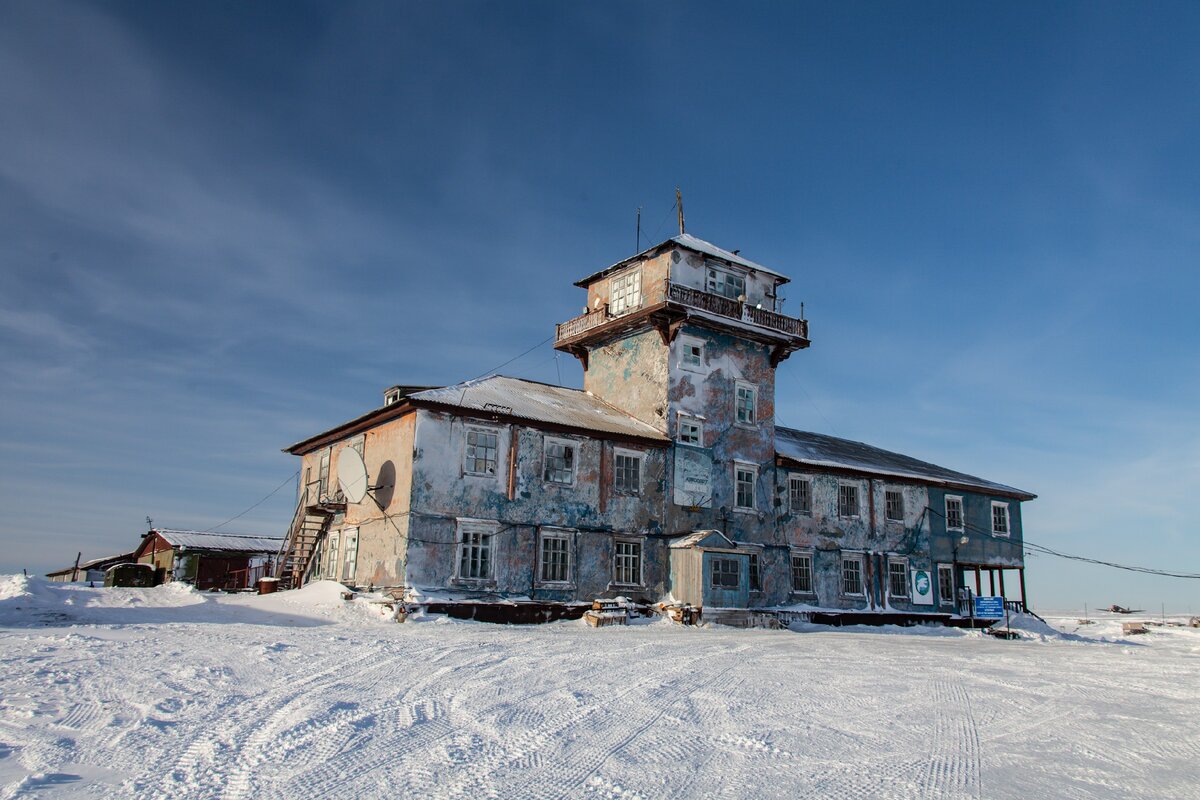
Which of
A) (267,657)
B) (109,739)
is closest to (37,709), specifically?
(109,739)

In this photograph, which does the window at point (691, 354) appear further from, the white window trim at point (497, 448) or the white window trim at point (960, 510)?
the white window trim at point (960, 510)

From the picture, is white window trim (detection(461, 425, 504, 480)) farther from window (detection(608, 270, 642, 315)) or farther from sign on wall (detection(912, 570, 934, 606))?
sign on wall (detection(912, 570, 934, 606))

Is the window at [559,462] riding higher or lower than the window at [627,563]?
higher

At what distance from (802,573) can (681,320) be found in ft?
34.1

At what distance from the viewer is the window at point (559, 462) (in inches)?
1052

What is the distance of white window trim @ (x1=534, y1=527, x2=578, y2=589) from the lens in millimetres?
25875

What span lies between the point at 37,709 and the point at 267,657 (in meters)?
4.19

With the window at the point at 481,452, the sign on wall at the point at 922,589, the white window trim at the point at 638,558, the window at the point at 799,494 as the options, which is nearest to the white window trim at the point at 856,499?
the window at the point at 799,494

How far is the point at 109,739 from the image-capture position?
7.55 m

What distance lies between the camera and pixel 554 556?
26.4 metres

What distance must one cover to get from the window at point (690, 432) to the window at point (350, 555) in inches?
430

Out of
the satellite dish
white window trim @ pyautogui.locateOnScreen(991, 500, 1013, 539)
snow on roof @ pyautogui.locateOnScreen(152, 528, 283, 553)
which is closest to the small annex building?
snow on roof @ pyautogui.locateOnScreen(152, 528, 283, 553)

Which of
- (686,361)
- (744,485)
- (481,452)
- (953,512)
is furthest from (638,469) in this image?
(953,512)

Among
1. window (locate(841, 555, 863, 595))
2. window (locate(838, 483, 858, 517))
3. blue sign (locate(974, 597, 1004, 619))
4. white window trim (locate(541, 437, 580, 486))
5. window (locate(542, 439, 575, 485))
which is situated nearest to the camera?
white window trim (locate(541, 437, 580, 486))
